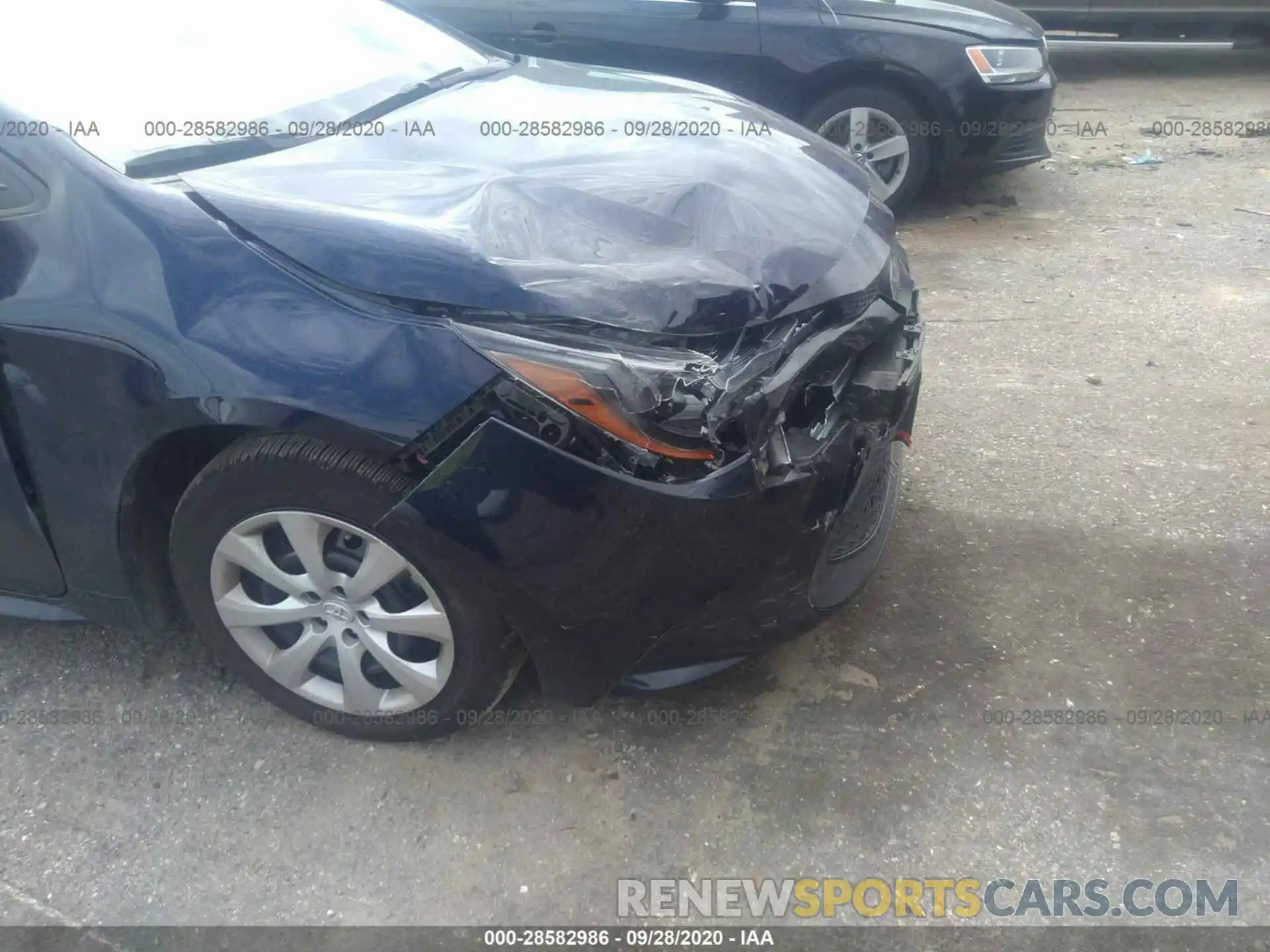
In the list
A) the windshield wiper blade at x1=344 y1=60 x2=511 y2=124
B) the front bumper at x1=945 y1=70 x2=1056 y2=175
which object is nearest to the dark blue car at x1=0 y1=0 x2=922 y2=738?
the windshield wiper blade at x1=344 y1=60 x2=511 y2=124

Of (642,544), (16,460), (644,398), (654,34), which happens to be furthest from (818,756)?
(654,34)

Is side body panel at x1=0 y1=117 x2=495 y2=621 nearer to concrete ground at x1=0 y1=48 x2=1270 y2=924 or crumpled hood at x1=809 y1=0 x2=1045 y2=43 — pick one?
concrete ground at x1=0 y1=48 x2=1270 y2=924

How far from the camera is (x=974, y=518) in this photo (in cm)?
301

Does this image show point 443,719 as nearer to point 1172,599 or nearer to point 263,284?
point 263,284

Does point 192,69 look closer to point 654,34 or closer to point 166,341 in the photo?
point 166,341

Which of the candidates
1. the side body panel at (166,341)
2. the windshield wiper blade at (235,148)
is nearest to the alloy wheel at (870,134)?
the windshield wiper blade at (235,148)

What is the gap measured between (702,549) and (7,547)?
155cm

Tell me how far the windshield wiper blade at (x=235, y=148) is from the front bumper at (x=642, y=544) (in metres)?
0.89

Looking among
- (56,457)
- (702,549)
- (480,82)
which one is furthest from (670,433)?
(480,82)

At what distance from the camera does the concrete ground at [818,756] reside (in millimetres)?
2033

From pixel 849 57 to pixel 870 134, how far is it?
0.42 metres

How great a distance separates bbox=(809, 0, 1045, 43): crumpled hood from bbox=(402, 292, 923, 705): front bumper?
3.91 m

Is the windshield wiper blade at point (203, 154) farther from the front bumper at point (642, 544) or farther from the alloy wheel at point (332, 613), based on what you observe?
the front bumper at point (642, 544)

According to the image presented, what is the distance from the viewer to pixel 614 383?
181cm
